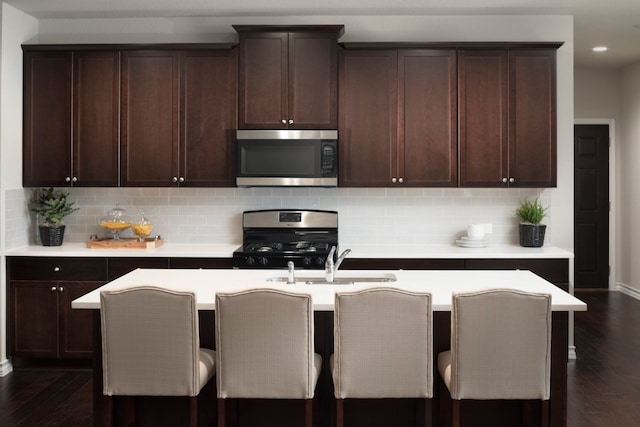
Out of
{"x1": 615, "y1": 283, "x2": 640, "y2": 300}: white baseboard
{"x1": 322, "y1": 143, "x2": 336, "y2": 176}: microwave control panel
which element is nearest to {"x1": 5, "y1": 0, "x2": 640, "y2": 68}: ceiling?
{"x1": 322, "y1": 143, "x2": 336, "y2": 176}: microwave control panel

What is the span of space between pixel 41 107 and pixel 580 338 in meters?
4.80

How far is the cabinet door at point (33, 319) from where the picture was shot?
4793 millimetres

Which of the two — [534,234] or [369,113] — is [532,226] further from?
[369,113]

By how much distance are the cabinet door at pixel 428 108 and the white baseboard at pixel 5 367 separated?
3.28 meters

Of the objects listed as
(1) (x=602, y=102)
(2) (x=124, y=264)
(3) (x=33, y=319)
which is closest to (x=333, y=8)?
(2) (x=124, y=264)

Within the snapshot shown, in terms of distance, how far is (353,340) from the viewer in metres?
2.77

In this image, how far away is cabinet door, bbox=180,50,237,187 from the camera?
497 centimetres

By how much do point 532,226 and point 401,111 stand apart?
1.34m

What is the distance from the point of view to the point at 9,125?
485 centimetres

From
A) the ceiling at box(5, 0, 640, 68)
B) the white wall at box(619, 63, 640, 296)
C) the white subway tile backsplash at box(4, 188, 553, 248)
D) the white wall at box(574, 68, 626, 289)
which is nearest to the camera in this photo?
the ceiling at box(5, 0, 640, 68)

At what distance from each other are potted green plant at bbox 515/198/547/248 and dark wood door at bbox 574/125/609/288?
10.8 feet

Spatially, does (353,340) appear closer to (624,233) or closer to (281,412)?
(281,412)

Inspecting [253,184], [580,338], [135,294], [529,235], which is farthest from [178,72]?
[580,338]

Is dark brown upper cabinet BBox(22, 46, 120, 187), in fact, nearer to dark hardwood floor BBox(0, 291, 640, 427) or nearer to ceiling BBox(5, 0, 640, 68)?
ceiling BBox(5, 0, 640, 68)
